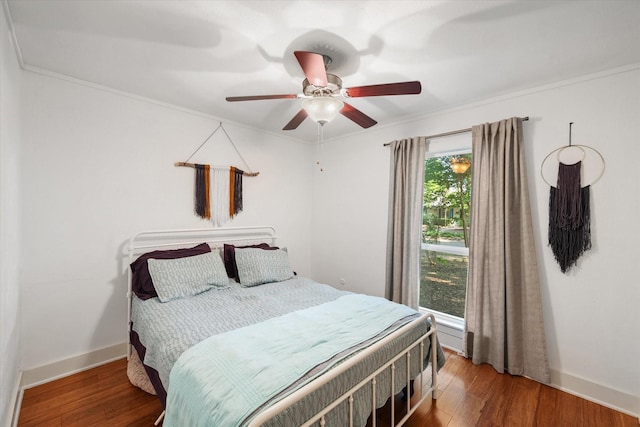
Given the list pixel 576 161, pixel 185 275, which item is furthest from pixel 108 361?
pixel 576 161

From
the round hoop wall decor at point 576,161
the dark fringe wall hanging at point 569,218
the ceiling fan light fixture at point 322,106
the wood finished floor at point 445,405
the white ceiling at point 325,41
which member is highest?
the white ceiling at point 325,41

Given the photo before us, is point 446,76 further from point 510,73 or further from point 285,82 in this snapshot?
point 285,82

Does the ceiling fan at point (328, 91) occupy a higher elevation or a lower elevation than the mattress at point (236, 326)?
higher

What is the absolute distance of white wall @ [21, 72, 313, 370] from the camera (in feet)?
6.95

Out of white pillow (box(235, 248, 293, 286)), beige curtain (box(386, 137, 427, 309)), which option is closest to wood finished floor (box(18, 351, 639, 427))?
beige curtain (box(386, 137, 427, 309))

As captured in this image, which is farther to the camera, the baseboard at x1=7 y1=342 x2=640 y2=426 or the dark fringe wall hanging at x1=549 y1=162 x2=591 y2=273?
the dark fringe wall hanging at x1=549 y1=162 x2=591 y2=273

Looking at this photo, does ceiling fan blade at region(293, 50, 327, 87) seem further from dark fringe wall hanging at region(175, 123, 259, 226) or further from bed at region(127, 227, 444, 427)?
dark fringe wall hanging at region(175, 123, 259, 226)

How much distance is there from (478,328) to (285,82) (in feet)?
8.86

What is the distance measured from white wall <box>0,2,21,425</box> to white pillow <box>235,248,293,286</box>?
1524mm

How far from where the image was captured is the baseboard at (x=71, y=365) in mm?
2094

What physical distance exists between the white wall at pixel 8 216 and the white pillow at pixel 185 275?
0.79 metres

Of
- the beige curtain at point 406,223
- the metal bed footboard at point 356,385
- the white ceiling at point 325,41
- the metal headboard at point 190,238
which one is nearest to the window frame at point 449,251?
the beige curtain at point 406,223

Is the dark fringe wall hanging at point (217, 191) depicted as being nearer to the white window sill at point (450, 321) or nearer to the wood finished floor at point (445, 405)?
the wood finished floor at point (445, 405)

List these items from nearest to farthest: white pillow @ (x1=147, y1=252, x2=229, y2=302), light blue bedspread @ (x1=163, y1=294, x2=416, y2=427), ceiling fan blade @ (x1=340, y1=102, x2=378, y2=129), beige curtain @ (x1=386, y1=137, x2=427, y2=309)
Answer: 1. light blue bedspread @ (x1=163, y1=294, x2=416, y2=427)
2. ceiling fan blade @ (x1=340, y1=102, x2=378, y2=129)
3. white pillow @ (x1=147, y1=252, x2=229, y2=302)
4. beige curtain @ (x1=386, y1=137, x2=427, y2=309)
